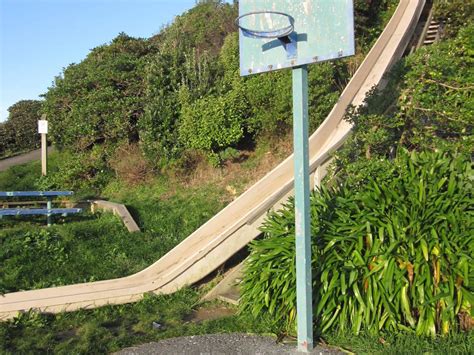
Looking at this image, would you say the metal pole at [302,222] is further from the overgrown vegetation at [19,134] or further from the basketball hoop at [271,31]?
the overgrown vegetation at [19,134]

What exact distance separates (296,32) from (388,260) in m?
2.20

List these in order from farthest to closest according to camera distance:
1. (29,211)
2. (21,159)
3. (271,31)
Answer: (21,159), (29,211), (271,31)

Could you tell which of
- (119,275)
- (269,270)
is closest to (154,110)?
(119,275)

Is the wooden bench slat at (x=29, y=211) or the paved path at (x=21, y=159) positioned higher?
the paved path at (x=21, y=159)

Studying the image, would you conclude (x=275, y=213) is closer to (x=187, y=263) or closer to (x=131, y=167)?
(x=187, y=263)

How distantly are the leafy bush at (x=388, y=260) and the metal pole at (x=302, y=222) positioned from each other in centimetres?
50

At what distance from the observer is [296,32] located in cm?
441

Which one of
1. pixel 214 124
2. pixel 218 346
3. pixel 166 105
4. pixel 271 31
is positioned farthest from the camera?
pixel 166 105

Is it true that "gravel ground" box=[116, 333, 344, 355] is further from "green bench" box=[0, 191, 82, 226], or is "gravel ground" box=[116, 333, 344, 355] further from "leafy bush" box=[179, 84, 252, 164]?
"leafy bush" box=[179, 84, 252, 164]

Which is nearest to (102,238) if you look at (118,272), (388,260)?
(118,272)

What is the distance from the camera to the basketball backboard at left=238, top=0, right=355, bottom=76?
4.18 meters

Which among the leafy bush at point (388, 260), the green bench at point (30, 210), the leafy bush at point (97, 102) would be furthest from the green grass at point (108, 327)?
the leafy bush at point (97, 102)

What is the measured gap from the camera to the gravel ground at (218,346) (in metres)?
4.52

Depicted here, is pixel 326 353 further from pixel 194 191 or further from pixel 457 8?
pixel 457 8
